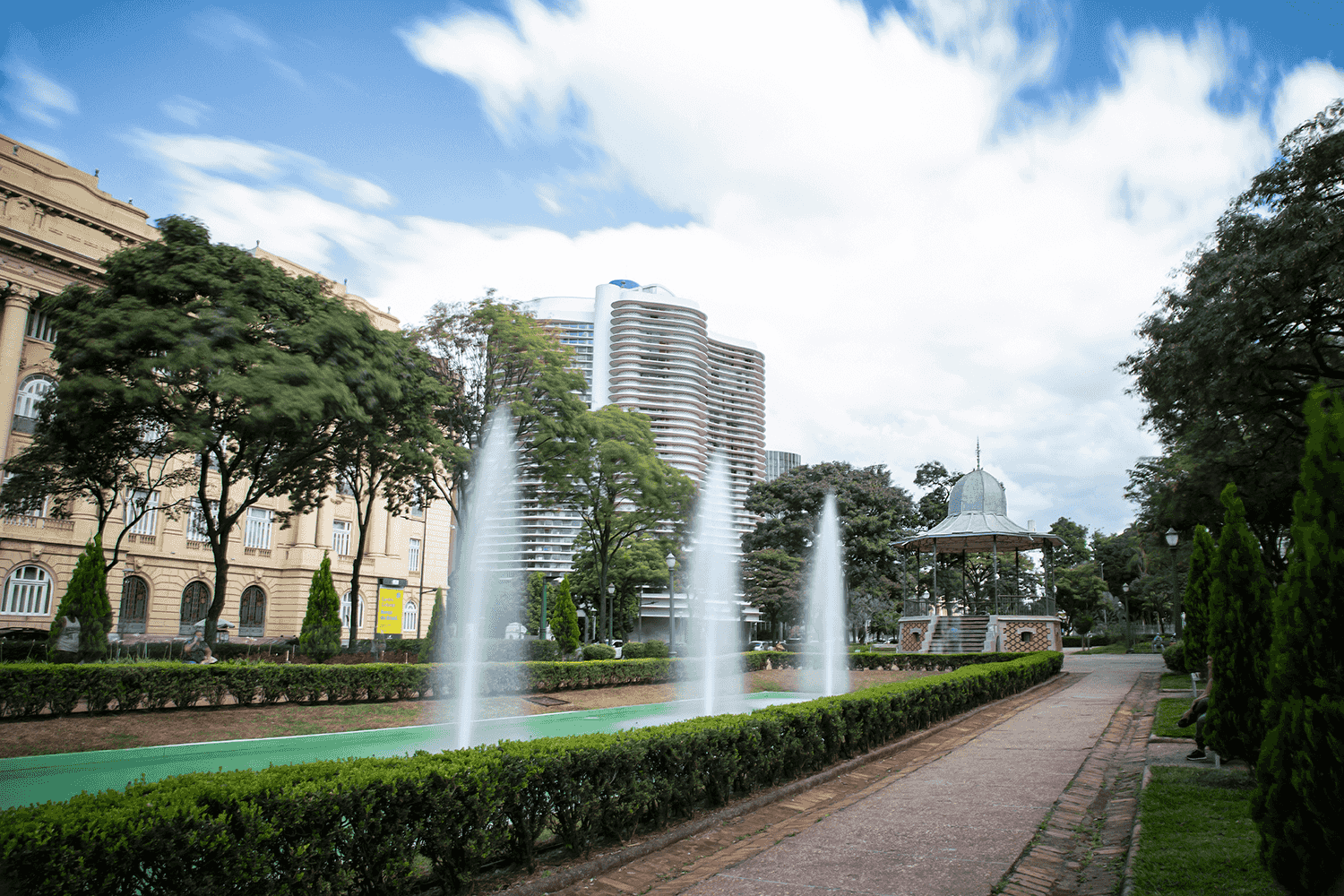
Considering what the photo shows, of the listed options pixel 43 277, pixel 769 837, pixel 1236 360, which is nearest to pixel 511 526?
pixel 43 277

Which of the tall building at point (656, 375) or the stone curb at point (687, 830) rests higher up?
the tall building at point (656, 375)

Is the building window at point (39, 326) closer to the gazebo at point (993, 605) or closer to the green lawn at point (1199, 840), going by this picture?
the gazebo at point (993, 605)

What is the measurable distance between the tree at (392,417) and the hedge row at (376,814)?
43.5ft

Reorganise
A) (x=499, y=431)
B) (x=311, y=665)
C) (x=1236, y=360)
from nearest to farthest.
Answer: (x=1236, y=360), (x=311, y=665), (x=499, y=431)

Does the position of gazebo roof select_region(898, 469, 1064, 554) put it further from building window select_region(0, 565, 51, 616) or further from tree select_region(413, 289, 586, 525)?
building window select_region(0, 565, 51, 616)

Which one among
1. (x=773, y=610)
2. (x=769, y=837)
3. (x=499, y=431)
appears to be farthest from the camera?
(x=773, y=610)

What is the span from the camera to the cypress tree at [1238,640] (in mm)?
7457

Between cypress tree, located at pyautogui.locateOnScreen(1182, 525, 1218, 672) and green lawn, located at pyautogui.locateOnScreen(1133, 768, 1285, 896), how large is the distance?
6.52 m

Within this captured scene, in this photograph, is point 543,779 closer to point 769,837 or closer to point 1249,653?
point 769,837

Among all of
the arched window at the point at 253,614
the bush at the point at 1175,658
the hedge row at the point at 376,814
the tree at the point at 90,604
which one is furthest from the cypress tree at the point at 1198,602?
the arched window at the point at 253,614

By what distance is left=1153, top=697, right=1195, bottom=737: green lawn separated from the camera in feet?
37.7

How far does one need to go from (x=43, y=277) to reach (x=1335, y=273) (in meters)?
38.3

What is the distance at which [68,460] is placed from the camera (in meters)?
18.4

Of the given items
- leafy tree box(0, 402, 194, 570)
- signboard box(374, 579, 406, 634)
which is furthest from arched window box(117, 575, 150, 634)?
signboard box(374, 579, 406, 634)
